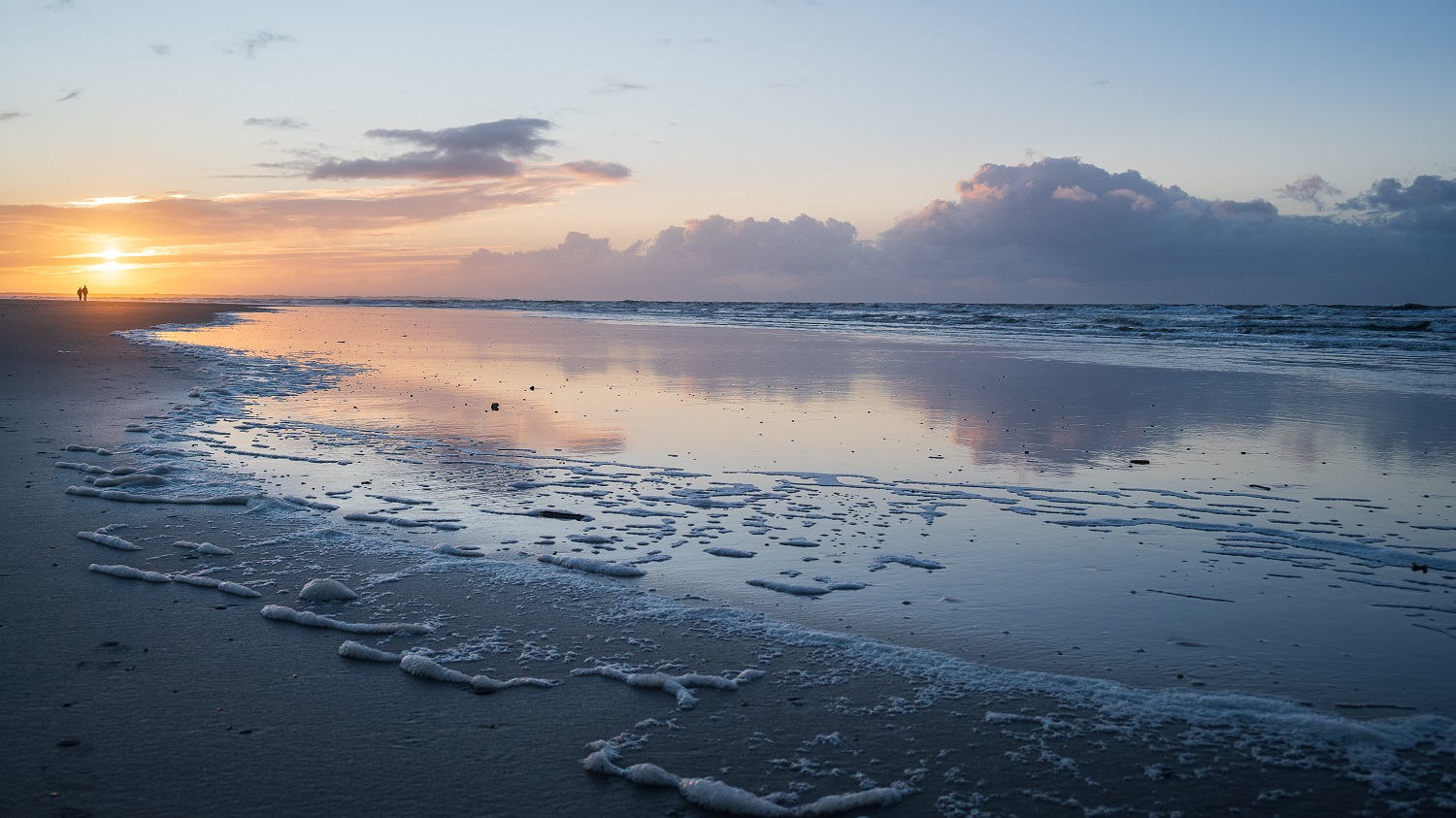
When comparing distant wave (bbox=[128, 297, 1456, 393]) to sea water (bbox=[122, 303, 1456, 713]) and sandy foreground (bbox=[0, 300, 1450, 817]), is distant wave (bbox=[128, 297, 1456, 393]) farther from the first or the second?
sandy foreground (bbox=[0, 300, 1450, 817])

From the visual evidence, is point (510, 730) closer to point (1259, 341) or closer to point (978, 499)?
point (978, 499)

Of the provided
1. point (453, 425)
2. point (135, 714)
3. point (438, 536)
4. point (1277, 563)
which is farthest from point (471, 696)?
point (453, 425)

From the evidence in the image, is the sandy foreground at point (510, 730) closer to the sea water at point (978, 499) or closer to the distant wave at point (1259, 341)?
the sea water at point (978, 499)

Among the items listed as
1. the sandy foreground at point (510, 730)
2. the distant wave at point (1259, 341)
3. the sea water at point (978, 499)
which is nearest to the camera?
the sandy foreground at point (510, 730)

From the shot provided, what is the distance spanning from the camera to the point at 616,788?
11.7 ft

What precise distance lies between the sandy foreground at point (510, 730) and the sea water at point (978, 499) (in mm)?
831

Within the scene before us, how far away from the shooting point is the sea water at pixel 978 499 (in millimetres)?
5344

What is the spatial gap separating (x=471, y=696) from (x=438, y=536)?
3015 mm

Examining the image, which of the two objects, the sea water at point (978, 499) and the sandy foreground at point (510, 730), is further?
the sea water at point (978, 499)

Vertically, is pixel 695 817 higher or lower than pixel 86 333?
lower

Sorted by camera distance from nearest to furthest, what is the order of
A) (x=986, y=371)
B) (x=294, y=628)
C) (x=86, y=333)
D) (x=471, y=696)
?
(x=471, y=696) < (x=294, y=628) < (x=986, y=371) < (x=86, y=333)

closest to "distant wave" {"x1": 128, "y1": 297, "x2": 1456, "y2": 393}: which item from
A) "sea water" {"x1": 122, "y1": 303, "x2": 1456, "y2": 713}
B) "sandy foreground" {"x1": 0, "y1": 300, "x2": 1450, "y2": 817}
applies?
"sea water" {"x1": 122, "y1": 303, "x2": 1456, "y2": 713}

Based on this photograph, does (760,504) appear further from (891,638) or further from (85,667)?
(85,667)

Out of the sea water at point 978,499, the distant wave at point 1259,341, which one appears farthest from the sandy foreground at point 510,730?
the distant wave at point 1259,341
